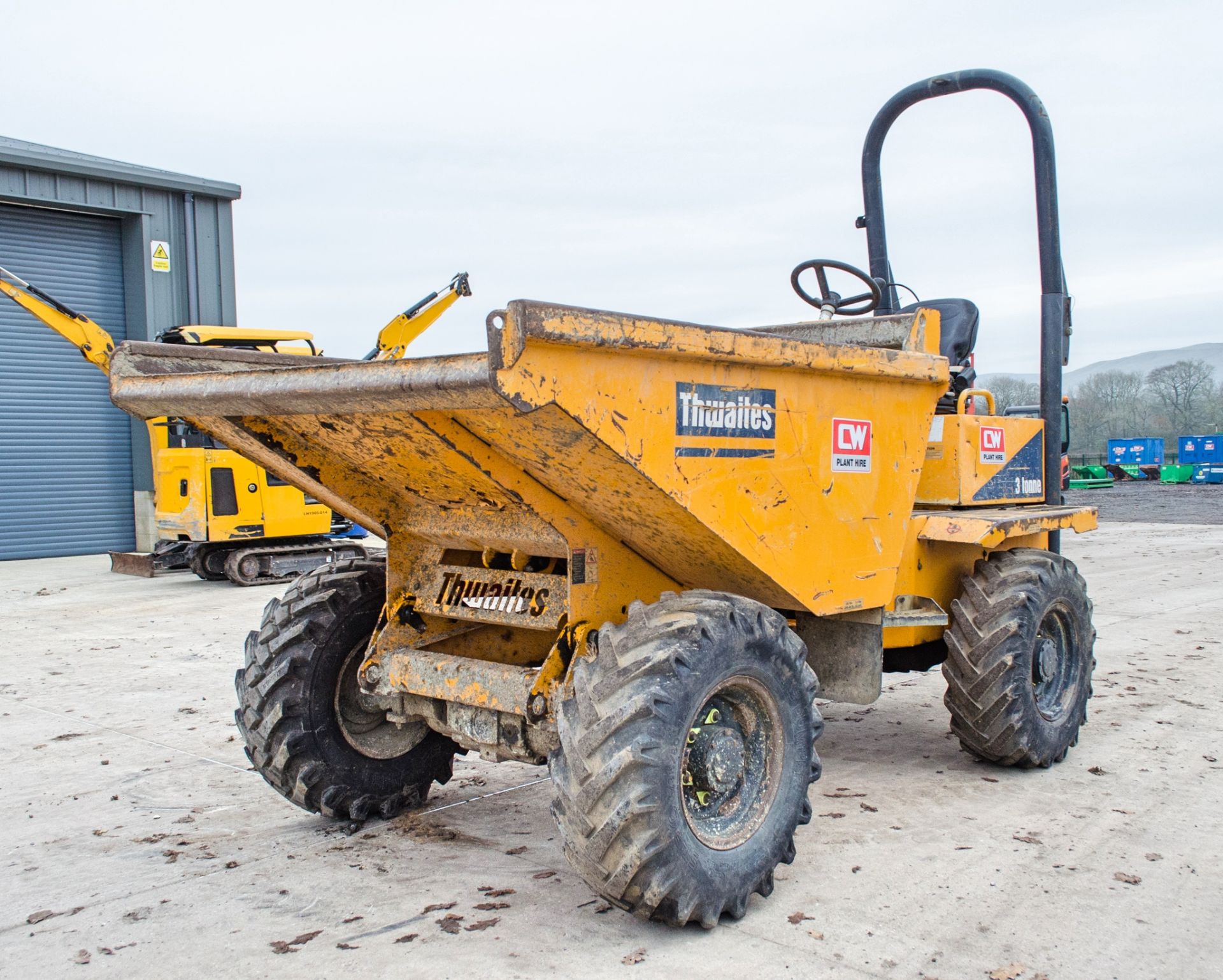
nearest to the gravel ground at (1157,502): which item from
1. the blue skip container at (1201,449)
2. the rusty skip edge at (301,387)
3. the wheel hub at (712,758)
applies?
the blue skip container at (1201,449)

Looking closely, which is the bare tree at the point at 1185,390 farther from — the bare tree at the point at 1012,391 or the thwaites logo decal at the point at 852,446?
the thwaites logo decal at the point at 852,446

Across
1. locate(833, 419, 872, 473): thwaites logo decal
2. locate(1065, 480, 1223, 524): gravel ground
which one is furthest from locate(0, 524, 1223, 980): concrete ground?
locate(1065, 480, 1223, 524): gravel ground

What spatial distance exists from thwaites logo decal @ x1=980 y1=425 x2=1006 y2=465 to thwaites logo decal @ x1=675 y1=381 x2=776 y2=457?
230cm

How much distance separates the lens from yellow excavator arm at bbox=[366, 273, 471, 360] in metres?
14.9

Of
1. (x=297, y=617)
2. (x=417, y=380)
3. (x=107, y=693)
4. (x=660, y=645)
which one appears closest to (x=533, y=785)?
(x=297, y=617)

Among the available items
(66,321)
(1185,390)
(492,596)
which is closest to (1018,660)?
(492,596)

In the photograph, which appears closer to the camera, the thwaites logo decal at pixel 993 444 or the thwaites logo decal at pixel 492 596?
the thwaites logo decal at pixel 492 596

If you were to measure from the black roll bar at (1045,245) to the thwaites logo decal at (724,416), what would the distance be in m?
2.86

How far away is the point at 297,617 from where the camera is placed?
4.64 meters

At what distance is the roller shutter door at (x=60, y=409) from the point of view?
1708 cm

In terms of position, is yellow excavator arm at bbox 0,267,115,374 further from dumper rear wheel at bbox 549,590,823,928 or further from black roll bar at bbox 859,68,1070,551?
dumper rear wheel at bbox 549,590,823,928

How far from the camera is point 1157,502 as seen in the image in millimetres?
27438

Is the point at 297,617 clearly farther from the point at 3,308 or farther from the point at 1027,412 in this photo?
the point at 3,308

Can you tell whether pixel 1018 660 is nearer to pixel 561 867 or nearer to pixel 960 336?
pixel 960 336
